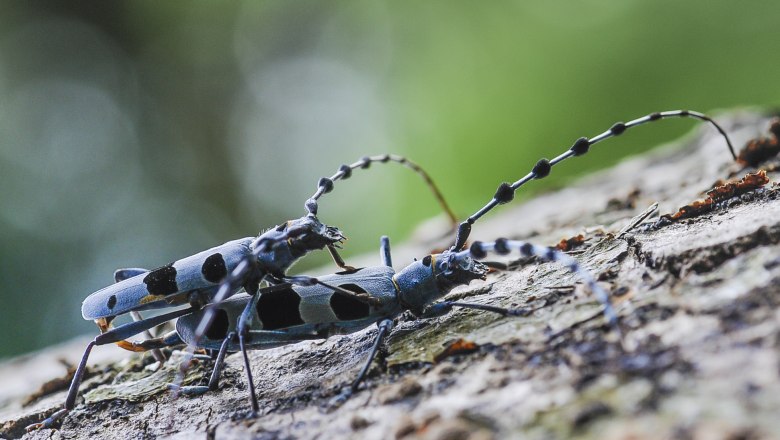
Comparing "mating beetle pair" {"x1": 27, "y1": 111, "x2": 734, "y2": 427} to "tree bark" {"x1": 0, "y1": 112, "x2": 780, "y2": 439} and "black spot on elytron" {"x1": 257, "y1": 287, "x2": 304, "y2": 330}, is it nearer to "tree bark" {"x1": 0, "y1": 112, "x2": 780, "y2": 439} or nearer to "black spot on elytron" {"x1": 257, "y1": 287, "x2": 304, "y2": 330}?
"black spot on elytron" {"x1": 257, "y1": 287, "x2": 304, "y2": 330}

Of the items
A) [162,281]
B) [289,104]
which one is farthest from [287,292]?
[289,104]

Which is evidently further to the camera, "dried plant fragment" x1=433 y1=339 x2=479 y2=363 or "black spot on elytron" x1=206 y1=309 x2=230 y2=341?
"black spot on elytron" x1=206 y1=309 x2=230 y2=341

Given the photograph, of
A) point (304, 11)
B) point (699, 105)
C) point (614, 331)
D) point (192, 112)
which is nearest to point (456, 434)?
point (614, 331)

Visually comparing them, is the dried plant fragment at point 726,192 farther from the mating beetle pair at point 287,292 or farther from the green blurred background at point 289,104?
the green blurred background at point 289,104

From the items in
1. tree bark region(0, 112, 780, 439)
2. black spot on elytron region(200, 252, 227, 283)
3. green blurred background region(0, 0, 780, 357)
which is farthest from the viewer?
green blurred background region(0, 0, 780, 357)

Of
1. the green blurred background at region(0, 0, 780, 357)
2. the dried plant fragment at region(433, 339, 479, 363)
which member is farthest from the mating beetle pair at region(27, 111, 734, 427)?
the green blurred background at region(0, 0, 780, 357)

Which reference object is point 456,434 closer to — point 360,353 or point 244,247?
point 360,353

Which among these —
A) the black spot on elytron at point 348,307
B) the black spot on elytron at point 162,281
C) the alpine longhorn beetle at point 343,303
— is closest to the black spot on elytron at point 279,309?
the alpine longhorn beetle at point 343,303
